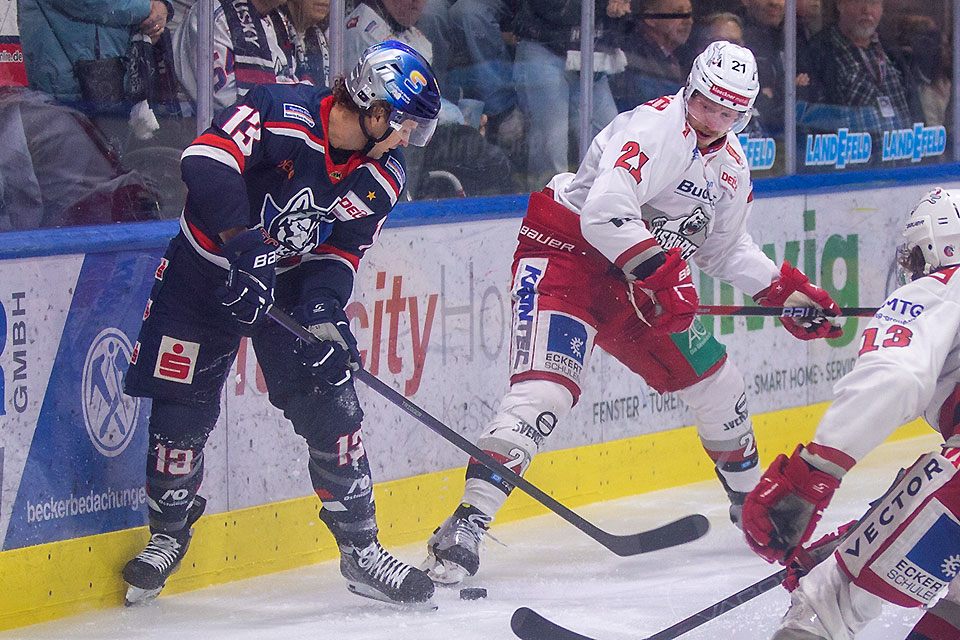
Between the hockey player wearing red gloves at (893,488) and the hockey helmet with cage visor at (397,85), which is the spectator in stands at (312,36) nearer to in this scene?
the hockey helmet with cage visor at (397,85)

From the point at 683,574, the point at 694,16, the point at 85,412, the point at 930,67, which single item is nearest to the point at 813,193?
the point at 694,16

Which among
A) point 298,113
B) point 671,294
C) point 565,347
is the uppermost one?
point 298,113

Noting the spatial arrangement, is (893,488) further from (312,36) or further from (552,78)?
(552,78)

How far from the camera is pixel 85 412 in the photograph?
10.9 feet

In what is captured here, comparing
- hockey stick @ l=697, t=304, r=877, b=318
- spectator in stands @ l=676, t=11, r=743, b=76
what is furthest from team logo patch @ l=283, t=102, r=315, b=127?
spectator in stands @ l=676, t=11, r=743, b=76

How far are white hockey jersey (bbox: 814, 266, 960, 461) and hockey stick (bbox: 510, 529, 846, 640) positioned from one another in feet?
1.25

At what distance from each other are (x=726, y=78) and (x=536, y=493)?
3.60 ft

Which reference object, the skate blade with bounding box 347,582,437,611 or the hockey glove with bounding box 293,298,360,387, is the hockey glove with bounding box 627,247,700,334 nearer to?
the hockey glove with bounding box 293,298,360,387

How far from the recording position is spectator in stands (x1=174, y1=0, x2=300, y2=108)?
3.69 metres

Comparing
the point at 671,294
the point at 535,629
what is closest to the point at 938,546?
the point at 535,629

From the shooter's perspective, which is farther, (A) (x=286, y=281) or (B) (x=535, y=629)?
(A) (x=286, y=281)

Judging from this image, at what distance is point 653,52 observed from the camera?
16.3 ft

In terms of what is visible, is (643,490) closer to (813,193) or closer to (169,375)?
(813,193)

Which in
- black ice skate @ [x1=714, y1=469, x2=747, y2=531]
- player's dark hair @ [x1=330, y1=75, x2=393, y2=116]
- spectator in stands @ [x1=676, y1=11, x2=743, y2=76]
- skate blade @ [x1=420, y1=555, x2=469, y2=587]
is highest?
player's dark hair @ [x1=330, y1=75, x2=393, y2=116]
